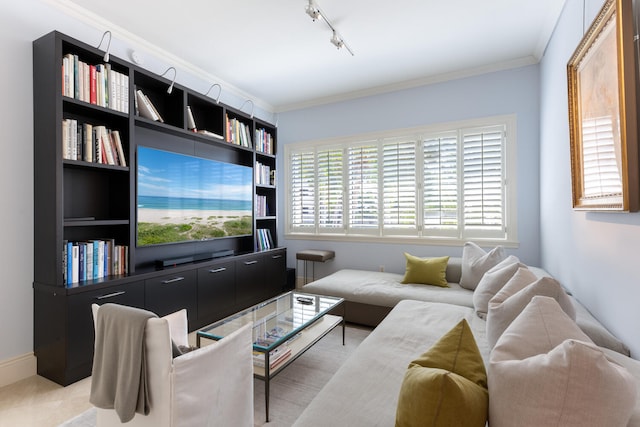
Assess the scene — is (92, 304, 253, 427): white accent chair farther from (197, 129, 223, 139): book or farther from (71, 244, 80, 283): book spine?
(197, 129, 223, 139): book

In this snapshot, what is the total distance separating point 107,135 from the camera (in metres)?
2.54

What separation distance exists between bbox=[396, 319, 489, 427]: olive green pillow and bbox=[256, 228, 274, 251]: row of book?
3457 mm

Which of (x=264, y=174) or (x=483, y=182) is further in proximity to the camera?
(x=264, y=174)

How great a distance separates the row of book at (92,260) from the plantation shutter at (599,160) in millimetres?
3295

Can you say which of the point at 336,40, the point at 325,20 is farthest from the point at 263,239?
the point at 325,20

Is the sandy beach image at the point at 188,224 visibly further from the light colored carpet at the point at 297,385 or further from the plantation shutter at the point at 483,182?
the plantation shutter at the point at 483,182

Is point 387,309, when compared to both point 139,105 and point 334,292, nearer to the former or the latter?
point 334,292

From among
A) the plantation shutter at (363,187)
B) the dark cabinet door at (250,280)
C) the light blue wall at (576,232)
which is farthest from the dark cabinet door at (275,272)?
the light blue wall at (576,232)

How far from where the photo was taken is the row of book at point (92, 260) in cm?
223

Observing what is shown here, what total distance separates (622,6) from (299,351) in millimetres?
2403

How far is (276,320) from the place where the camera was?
2.26 meters

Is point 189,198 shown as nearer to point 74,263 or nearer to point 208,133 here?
point 208,133

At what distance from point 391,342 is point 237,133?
3.09 meters

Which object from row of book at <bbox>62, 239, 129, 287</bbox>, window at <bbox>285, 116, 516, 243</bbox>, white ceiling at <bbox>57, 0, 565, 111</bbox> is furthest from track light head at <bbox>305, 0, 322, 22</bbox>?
row of book at <bbox>62, 239, 129, 287</bbox>
